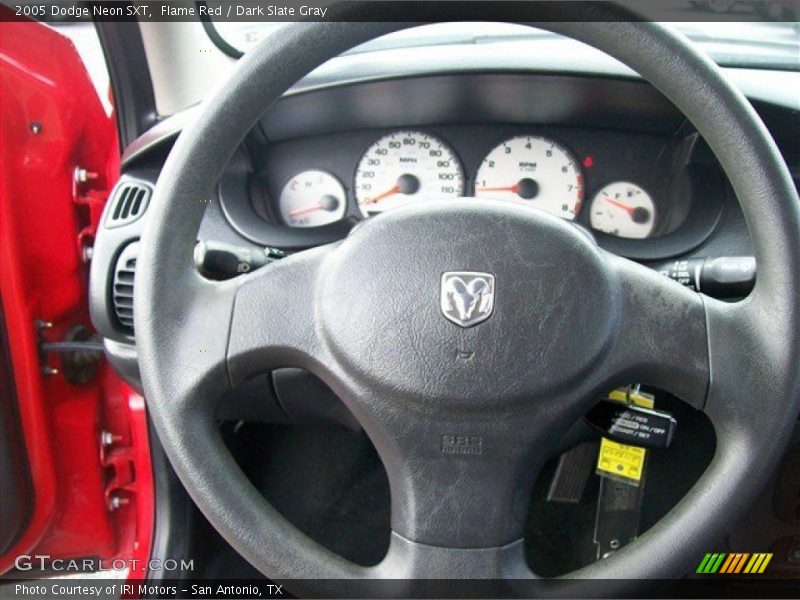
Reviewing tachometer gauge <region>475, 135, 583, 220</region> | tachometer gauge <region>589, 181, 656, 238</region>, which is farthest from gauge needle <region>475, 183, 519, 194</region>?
tachometer gauge <region>589, 181, 656, 238</region>

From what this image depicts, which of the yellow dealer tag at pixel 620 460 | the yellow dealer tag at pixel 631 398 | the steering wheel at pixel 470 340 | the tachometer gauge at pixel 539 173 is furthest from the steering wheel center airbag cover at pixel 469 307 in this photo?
the tachometer gauge at pixel 539 173

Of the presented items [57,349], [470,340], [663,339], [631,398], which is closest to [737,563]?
[631,398]

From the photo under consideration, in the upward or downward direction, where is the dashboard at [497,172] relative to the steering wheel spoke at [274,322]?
upward

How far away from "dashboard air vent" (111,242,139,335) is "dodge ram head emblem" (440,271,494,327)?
0.51m

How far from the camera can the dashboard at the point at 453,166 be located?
42.1 inches

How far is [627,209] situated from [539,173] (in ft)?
0.49

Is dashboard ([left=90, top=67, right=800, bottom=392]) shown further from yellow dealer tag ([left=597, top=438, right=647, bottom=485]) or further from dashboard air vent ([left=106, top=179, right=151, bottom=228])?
yellow dealer tag ([left=597, top=438, right=647, bottom=485])

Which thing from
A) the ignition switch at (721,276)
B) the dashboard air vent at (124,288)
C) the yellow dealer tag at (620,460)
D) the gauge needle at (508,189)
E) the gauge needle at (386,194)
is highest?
the gauge needle at (508,189)

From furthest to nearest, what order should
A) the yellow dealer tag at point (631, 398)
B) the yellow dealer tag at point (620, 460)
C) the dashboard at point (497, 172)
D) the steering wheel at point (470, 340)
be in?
the dashboard at point (497, 172), the yellow dealer tag at point (620, 460), the yellow dealer tag at point (631, 398), the steering wheel at point (470, 340)

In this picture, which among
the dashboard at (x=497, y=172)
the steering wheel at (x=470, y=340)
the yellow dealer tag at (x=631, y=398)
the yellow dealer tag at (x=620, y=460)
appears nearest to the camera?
the steering wheel at (x=470, y=340)

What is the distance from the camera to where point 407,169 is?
1.21 meters

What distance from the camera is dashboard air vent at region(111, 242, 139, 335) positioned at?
3.43ft

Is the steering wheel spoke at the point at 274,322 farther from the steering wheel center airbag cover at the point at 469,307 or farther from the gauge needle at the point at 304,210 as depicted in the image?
the gauge needle at the point at 304,210

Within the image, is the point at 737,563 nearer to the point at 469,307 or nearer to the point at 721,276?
the point at 721,276
